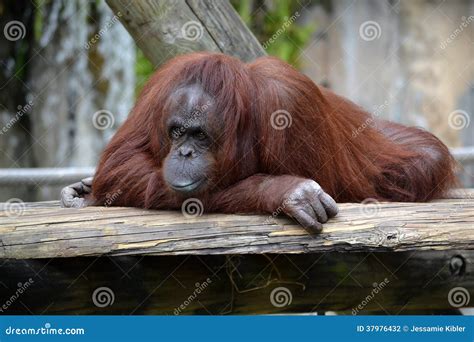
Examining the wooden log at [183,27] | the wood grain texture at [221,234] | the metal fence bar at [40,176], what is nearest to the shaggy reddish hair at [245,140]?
the wood grain texture at [221,234]

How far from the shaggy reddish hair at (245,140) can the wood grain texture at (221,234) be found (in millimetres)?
224

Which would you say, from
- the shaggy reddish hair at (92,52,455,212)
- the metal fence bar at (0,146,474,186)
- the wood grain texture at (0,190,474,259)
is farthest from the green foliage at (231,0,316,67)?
the wood grain texture at (0,190,474,259)

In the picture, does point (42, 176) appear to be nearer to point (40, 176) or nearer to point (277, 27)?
point (40, 176)

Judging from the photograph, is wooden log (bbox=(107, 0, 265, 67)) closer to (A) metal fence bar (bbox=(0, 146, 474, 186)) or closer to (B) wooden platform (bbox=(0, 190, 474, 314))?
(B) wooden platform (bbox=(0, 190, 474, 314))

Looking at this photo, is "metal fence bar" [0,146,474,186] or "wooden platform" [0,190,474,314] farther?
"metal fence bar" [0,146,474,186]

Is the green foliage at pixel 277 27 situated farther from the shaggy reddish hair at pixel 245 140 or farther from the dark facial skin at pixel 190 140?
the dark facial skin at pixel 190 140

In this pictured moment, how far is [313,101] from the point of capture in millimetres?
3322

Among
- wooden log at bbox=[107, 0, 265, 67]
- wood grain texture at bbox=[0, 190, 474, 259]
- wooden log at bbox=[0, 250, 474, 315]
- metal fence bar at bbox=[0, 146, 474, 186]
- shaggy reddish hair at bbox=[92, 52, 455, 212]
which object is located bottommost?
metal fence bar at bbox=[0, 146, 474, 186]

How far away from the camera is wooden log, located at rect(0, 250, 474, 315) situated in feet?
9.65

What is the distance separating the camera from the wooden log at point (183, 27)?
3961mm

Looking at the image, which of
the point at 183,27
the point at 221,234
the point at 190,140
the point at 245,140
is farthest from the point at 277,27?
the point at 221,234

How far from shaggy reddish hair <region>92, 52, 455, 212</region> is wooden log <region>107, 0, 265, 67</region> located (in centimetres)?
52

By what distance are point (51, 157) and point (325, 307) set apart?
511 centimetres

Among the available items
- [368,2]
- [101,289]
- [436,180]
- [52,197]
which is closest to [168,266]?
[101,289]
